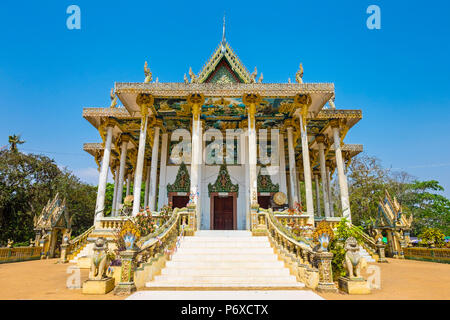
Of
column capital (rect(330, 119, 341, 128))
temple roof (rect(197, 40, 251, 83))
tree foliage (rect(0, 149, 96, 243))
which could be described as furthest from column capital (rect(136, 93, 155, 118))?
tree foliage (rect(0, 149, 96, 243))

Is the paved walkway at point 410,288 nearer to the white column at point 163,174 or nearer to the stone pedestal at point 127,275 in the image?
the stone pedestal at point 127,275

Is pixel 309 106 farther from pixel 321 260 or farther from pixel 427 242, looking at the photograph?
pixel 321 260

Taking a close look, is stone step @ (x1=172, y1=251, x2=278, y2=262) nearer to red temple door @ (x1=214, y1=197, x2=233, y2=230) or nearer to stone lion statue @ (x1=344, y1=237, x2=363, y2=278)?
stone lion statue @ (x1=344, y1=237, x2=363, y2=278)

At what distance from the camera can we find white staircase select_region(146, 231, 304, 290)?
5.63 m

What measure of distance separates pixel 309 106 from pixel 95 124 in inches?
469

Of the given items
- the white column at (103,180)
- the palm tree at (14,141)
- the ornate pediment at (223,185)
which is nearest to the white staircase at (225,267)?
the white column at (103,180)

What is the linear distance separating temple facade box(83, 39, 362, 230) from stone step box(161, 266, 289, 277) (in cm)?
493

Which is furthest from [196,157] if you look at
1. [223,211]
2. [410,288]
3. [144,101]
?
[410,288]

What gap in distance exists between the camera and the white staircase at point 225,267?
5.63 meters
